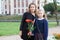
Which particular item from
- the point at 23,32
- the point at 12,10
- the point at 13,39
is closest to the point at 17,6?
the point at 12,10

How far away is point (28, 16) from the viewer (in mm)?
5680

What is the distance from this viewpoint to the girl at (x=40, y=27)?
5551mm

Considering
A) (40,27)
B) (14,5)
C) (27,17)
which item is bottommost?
(14,5)

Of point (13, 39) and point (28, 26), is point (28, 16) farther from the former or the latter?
point (13, 39)

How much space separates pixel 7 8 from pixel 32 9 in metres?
64.8

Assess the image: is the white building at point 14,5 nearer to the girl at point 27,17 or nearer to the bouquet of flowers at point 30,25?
the girl at point 27,17

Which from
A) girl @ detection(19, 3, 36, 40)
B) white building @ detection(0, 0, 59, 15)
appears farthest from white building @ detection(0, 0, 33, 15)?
girl @ detection(19, 3, 36, 40)

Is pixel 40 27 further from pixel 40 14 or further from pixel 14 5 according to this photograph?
pixel 14 5

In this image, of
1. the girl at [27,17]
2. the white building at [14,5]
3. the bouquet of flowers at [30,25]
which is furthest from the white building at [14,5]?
the bouquet of flowers at [30,25]

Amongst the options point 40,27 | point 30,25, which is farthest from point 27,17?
point 40,27

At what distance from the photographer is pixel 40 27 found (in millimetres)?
5570

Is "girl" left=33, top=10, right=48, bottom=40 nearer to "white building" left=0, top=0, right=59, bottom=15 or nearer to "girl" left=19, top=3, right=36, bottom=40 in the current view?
"girl" left=19, top=3, right=36, bottom=40

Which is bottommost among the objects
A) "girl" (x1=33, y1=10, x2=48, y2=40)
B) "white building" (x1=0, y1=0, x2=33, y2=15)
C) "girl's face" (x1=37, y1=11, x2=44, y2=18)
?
"white building" (x1=0, y1=0, x2=33, y2=15)

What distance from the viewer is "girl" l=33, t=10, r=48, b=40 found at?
555cm
